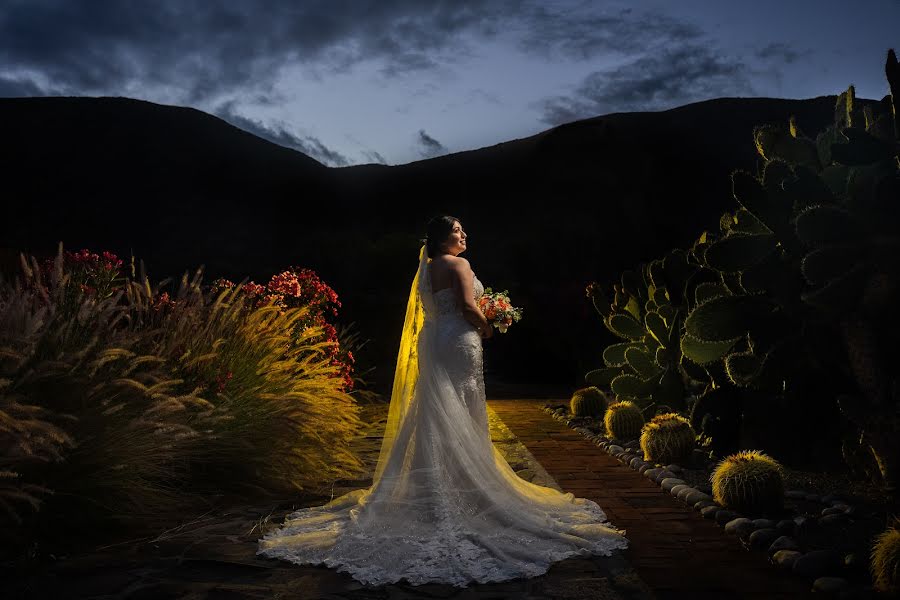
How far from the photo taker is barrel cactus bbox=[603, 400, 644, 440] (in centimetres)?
790

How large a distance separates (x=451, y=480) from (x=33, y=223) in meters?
46.7

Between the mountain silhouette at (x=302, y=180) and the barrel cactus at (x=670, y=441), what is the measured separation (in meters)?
29.5

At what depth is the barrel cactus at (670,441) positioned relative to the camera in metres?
6.30

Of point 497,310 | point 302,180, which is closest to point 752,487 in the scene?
point 497,310

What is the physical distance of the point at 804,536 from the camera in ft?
13.9

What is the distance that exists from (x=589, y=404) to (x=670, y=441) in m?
3.52

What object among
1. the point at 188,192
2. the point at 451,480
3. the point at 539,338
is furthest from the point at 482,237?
the point at 451,480

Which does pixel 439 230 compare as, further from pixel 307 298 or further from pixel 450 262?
pixel 307 298

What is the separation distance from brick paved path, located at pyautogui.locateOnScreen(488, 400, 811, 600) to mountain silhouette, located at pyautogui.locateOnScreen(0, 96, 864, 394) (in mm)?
29712

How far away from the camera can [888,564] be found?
10.7 feet

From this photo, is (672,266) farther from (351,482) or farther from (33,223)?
(33,223)

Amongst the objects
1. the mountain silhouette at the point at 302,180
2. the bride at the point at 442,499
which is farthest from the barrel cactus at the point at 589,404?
the mountain silhouette at the point at 302,180

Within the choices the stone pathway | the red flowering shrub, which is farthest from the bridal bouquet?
the red flowering shrub

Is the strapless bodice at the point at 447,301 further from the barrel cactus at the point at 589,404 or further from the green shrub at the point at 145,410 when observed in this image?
the barrel cactus at the point at 589,404
